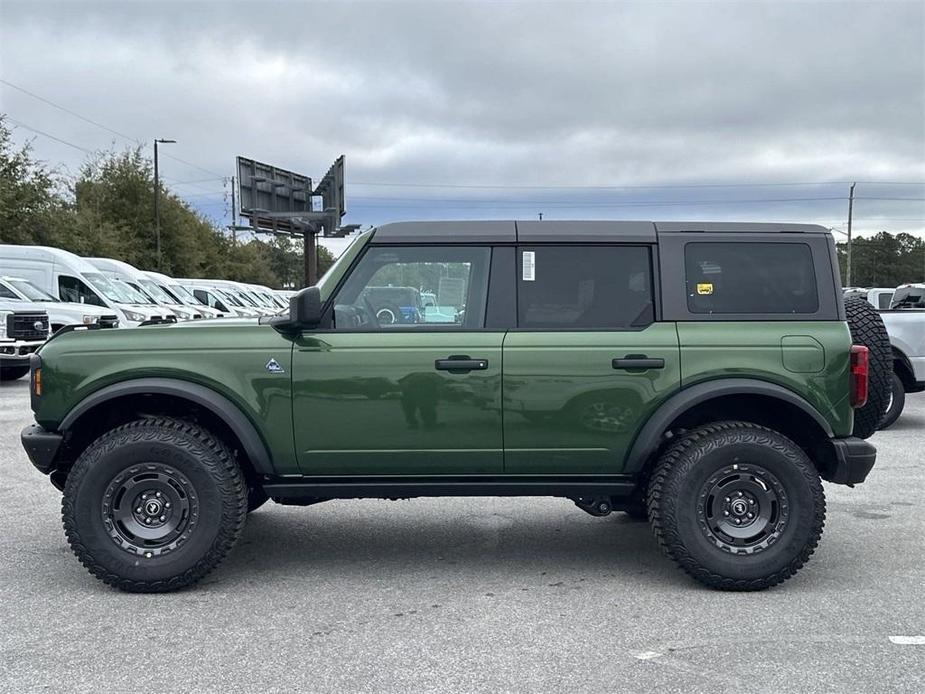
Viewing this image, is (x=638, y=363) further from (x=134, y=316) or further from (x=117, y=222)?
(x=117, y=222)

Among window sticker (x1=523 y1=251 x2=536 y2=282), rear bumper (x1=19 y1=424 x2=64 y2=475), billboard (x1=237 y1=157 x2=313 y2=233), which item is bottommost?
rear bumper (x1=19 y1=424 x2=64 y2=475)

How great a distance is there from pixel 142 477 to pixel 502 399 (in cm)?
192

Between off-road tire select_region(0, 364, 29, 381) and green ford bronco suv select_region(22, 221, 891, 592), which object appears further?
off-road tire select_region(0, 364, 29, 381)

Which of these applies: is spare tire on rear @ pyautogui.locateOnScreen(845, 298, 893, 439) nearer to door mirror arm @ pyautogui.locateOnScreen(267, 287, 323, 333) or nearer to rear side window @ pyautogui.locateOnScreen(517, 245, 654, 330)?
rear side window @ pyautogui.locateOnScreen(517, 245, 654, 330)

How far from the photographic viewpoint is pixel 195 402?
4.48m

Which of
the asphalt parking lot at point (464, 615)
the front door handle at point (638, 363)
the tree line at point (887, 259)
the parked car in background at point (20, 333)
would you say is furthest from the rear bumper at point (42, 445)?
the tree line at point (887, 259)

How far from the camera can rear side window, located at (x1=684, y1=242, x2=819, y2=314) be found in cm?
463

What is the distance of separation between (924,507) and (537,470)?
3.42m

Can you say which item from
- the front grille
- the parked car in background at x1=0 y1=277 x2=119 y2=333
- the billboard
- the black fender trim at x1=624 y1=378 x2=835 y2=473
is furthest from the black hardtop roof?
the billboard

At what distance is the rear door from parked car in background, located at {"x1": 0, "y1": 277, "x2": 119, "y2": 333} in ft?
43.4

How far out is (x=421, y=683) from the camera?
3.44m

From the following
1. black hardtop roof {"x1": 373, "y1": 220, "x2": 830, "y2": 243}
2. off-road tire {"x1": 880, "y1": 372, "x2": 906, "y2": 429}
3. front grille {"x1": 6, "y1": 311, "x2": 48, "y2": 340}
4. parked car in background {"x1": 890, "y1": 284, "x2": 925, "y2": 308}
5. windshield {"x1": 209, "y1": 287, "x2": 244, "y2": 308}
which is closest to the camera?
black hardtop roof {"x1": 373, "y1": 220, "x2": 830, "y2": 243}

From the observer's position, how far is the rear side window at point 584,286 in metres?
4.62

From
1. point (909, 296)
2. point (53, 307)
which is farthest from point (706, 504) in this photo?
point (53, 307)
